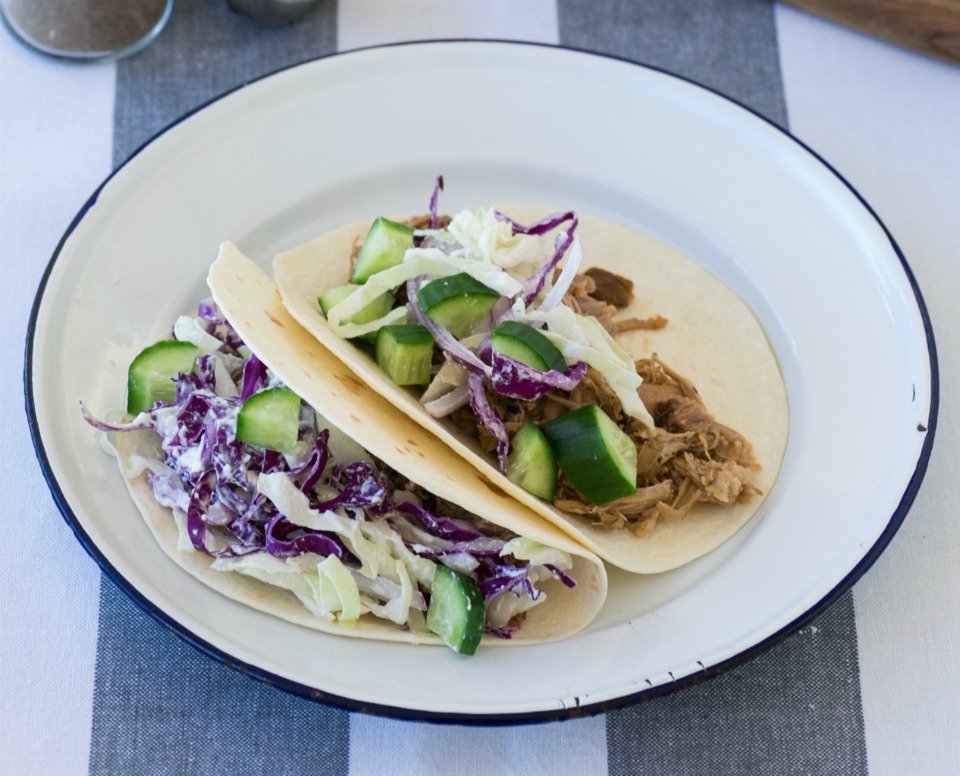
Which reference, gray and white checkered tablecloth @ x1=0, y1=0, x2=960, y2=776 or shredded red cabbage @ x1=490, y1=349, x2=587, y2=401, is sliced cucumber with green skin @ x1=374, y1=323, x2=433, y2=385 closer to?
shredded red cabbage @ x1=490, y1=349, x2=587, y2=401

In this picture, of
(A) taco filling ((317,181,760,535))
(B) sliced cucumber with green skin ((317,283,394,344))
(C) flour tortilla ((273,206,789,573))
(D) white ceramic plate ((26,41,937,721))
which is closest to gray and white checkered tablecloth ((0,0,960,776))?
(D) white ceramic plate ((26,41,937,721))

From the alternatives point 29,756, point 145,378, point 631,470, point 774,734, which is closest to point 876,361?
point 631,470

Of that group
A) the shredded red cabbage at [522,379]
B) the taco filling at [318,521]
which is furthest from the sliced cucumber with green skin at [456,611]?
the shredded red cabbage at [522,379]

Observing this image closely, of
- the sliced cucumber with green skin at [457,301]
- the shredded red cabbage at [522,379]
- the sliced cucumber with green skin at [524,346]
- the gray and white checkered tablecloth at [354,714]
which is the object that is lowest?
the gray and white checkered tablecloth at [354,714]

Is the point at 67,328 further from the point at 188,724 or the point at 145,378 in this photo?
the point at 188,724

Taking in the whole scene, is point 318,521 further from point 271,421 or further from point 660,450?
point 660,450

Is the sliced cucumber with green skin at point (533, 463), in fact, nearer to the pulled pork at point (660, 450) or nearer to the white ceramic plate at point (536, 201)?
the pulled pork at point (660, 450)

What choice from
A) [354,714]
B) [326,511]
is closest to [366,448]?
[326,511]
